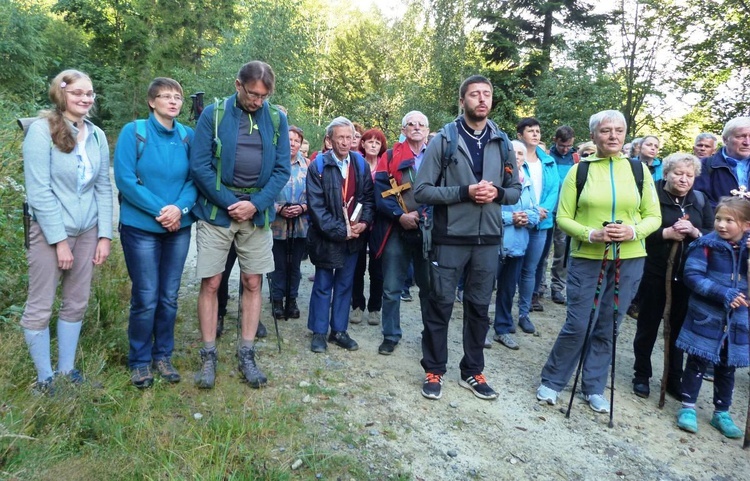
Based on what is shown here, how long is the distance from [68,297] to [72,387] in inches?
25.4

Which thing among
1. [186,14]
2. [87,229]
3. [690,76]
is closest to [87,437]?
[87,229]

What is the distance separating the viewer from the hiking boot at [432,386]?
405 centimetres

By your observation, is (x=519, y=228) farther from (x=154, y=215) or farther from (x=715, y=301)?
(x=154, y=215)

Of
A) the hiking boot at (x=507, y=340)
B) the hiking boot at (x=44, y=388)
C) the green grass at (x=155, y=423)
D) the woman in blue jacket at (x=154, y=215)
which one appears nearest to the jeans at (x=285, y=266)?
the green grass at (x=155, y=423)

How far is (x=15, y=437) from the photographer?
8.39 ft

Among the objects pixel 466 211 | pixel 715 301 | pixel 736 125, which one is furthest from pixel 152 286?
pixel 736 125

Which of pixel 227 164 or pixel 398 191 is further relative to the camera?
pixel 398 191

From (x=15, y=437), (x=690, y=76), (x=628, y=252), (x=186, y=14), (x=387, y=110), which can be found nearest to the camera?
(x=15, y=437)

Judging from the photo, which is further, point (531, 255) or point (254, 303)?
point (531, 255)

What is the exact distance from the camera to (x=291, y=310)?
5824 millimetres

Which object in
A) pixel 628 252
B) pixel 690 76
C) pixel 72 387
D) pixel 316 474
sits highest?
pixel 690 76

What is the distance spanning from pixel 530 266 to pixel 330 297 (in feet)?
8.08

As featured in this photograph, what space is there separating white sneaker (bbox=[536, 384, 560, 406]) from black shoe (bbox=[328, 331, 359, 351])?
176 cm

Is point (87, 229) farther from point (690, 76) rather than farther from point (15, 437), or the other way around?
point (690, 76)
